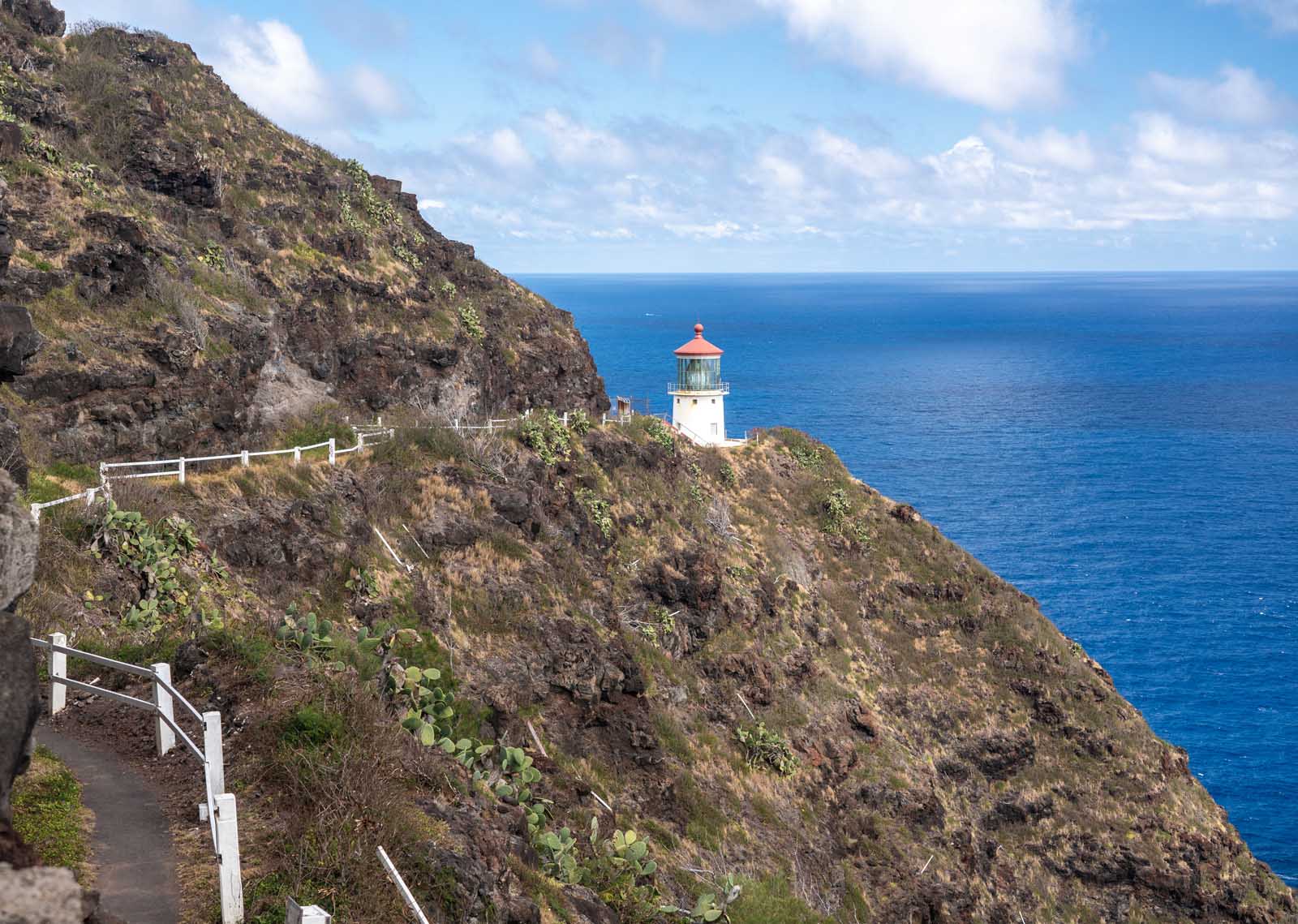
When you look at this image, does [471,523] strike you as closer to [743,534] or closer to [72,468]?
[72,468]

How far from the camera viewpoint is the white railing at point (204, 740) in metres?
9.80

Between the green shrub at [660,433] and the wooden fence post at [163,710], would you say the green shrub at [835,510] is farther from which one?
the wooden fence post at [163,710]

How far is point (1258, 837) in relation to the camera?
176 ft

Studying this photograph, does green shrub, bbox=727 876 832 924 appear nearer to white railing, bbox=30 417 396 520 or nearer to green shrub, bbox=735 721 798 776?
green shrub, bbox=735 721 798 776

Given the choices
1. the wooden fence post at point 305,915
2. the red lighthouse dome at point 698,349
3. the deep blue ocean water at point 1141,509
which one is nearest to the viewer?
the wooden fence post at point 305,915

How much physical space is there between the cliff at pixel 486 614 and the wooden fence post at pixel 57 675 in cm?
32

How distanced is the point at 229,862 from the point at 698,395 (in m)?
52.3

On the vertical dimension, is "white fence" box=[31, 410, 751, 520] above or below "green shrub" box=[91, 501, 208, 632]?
above

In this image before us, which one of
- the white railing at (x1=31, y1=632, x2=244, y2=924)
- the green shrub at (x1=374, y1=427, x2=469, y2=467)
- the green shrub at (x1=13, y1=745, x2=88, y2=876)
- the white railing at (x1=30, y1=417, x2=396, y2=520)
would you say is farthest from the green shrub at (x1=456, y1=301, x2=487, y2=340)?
the green shrub at (x1=13, y1=745, x2=88, y2=876)

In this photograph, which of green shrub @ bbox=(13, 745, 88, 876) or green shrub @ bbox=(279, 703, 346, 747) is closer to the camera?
green shrub @ bbox=(13, 745, 88, 876)

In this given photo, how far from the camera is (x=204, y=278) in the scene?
1480 inches

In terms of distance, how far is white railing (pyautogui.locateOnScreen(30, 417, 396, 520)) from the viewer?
2211 centimetres

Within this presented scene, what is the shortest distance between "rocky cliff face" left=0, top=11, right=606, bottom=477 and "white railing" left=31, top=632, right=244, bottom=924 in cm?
1411

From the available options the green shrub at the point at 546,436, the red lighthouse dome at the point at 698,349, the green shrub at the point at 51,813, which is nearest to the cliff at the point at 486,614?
the green shrub at the point at 546,436
